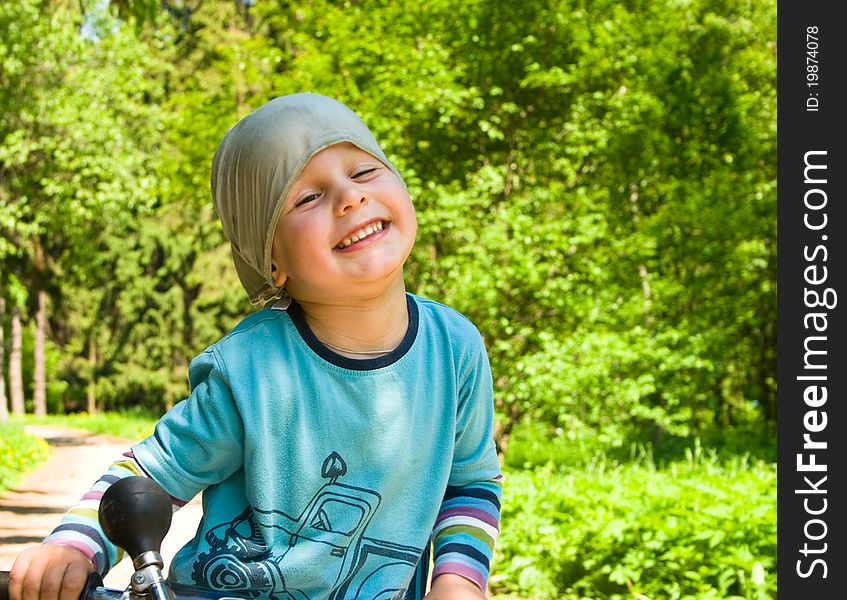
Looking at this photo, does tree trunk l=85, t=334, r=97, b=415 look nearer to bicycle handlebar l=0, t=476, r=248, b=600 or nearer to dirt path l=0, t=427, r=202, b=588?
dirt path l=0, t=427, r=202, b=588

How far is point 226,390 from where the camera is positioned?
1.49m

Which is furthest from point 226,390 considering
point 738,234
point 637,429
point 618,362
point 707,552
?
point 738,234

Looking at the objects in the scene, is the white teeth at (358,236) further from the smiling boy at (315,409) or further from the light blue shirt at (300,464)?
the light blue shirt at (300,464)

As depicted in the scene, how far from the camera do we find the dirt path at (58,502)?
325 inches

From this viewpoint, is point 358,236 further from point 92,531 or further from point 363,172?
point 92,531

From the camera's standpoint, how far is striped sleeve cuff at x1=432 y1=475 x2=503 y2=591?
157 cm

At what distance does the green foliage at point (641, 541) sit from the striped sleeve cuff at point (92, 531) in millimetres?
4527

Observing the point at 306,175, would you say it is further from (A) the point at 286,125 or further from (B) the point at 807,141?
(B) the point at 807,141

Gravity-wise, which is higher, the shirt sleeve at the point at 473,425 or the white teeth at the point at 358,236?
the white teeth at the point at 358,236

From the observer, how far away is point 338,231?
1.50 meters

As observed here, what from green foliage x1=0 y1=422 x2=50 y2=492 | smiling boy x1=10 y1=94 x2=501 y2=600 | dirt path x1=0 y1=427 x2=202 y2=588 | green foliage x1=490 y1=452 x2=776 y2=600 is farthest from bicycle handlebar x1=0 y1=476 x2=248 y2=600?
green foliage x1=0 y1=422 x2=50 y2=492

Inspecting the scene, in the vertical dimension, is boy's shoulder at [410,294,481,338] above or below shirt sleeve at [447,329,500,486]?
above

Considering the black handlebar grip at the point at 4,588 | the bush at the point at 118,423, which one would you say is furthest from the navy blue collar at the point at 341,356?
the bush at the point at 118,423

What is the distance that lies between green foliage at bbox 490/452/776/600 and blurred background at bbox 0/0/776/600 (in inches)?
0.7
